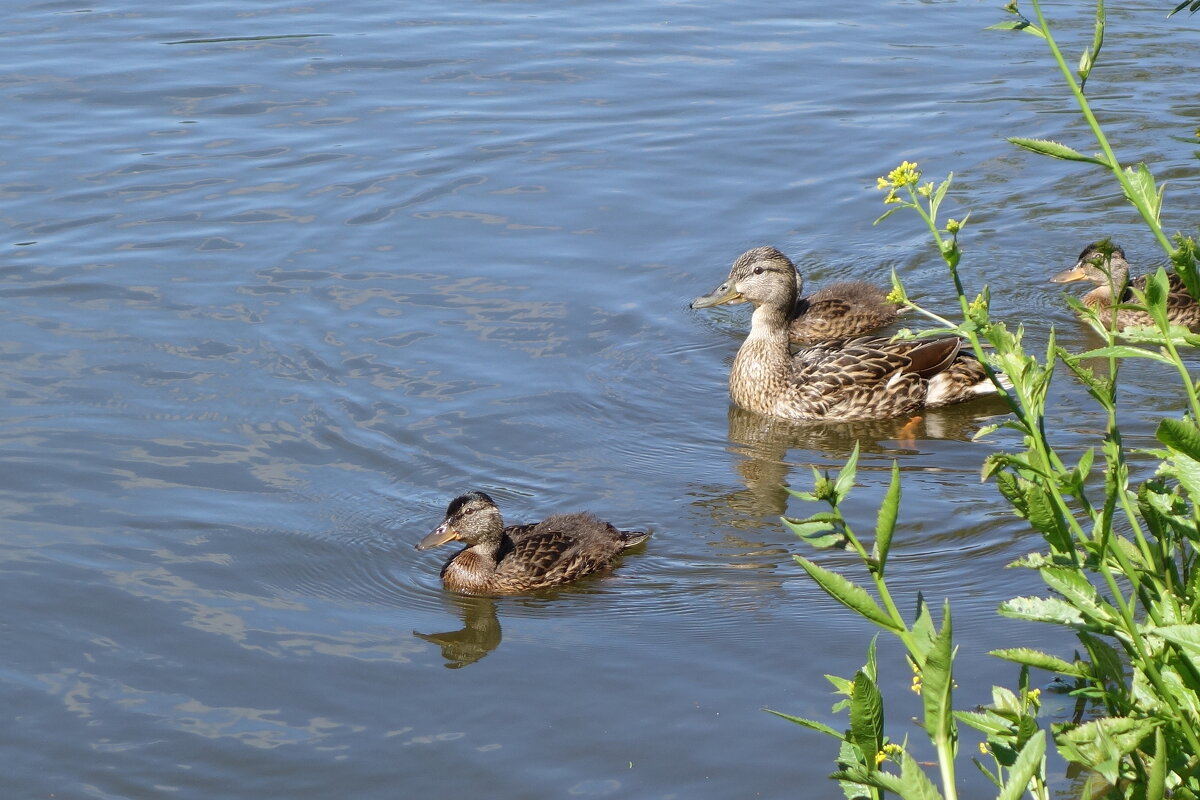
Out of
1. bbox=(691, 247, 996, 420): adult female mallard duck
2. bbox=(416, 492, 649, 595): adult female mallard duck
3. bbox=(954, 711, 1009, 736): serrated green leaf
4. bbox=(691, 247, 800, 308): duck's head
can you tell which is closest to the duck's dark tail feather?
bbox=(416, 492, 649, 595): adult female mallard duck

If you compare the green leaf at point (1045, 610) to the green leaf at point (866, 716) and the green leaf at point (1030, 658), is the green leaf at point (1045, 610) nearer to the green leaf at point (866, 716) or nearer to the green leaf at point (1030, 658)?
the green leaf at point (1030, 658)

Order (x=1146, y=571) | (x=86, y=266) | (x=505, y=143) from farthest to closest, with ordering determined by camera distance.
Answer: (x=505, y=143)
(x=86, y=266)
(x=1146, y=571)

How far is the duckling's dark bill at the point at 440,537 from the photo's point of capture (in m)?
6.93

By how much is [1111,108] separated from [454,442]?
8340mm

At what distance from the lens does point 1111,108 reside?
45.2 ft

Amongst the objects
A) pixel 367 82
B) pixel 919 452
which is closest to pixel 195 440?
pixel 919 452

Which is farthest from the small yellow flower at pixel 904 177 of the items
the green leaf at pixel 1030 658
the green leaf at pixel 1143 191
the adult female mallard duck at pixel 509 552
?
the adult female mallard duck at pixel 509 552

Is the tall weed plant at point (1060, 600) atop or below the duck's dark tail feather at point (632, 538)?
below

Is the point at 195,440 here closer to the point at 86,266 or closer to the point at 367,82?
the point at 86,266

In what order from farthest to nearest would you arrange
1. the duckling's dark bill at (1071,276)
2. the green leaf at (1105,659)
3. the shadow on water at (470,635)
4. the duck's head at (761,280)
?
the duckling's dark bill at (1071,276) < the duck's head at (761,280) < the shadow on water at (470,635) < the green leaf at (1105,659)

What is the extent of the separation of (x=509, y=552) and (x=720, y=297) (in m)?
3.49

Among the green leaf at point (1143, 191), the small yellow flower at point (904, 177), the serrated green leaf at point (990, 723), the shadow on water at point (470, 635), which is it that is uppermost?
the small yellow flower at point (904, 177)

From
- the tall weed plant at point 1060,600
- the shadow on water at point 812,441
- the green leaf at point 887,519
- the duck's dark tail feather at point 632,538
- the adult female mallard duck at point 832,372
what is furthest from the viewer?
the adult female mallard duck at point 832,372

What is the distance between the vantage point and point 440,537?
696cm
